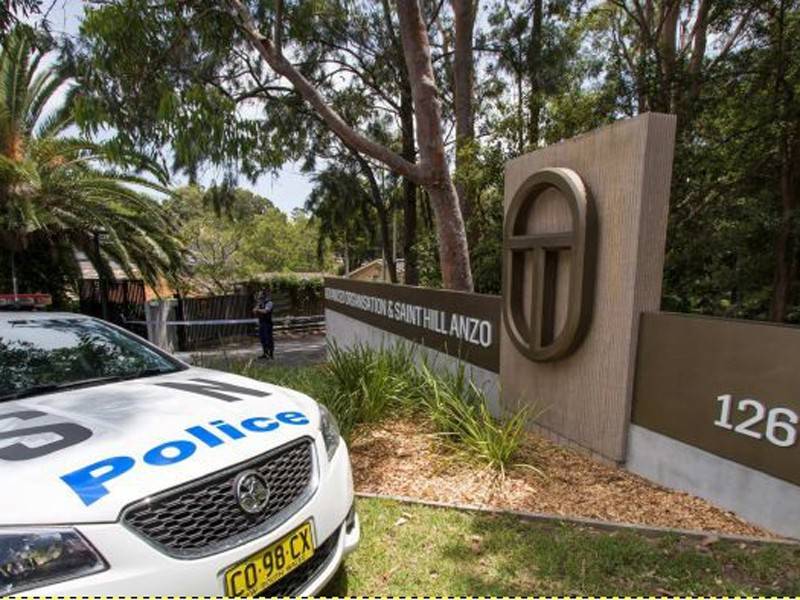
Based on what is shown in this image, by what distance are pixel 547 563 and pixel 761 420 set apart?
4.91 feet

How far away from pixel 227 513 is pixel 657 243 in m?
3.40

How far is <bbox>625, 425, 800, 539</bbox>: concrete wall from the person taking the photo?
10.1 ft

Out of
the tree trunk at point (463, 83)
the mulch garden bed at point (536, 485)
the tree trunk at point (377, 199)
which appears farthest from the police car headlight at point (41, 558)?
the tree trunk at point (377, 199)

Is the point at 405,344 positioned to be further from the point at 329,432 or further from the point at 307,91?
the point at 329,432

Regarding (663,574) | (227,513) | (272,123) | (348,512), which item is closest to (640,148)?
(663,574)

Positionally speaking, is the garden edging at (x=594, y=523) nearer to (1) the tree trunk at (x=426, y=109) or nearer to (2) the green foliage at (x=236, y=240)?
(1) the tree trunk at (x=426, y=109)

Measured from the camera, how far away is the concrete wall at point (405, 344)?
5738 millimetres

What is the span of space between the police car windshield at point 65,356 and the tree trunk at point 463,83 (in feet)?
23.5

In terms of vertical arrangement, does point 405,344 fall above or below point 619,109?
below

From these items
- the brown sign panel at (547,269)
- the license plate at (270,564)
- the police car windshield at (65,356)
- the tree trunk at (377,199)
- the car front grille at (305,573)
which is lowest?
the car front grille at (305,573)

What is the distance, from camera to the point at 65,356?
3.23 metres

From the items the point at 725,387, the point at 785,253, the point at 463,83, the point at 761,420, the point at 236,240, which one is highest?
the point at 463,83

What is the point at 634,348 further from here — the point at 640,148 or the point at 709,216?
the point at 709,216

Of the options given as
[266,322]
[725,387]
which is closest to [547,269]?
[725,387]
